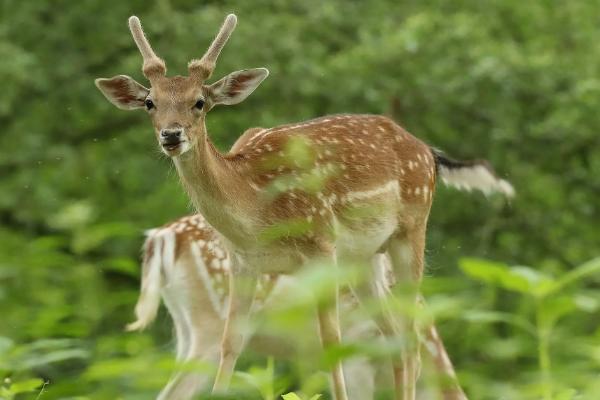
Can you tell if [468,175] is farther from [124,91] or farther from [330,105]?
[330,105]

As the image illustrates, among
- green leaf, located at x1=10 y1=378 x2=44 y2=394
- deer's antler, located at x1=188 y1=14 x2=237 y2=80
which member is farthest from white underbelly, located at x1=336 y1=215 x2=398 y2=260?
green leaf, located at x1=10 y1=378 x2=44 y2=394

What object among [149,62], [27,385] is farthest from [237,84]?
[27,385]

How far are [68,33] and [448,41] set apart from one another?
3.11m

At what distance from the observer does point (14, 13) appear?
11781 mm

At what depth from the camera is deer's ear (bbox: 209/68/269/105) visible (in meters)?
5.71

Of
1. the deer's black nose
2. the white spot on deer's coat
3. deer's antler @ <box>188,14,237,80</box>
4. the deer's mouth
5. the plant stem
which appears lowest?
the white spot on deer's coat

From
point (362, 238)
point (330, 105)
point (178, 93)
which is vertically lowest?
point (330, 105)

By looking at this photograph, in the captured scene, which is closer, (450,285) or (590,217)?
(450,285)

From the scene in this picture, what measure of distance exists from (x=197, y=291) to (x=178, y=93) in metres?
2.34

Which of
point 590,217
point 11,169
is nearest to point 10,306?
point 11,169

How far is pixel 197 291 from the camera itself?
7555 millimetres

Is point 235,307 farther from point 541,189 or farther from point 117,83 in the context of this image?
point 541,189

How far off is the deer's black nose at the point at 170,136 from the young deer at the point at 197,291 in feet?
7.34

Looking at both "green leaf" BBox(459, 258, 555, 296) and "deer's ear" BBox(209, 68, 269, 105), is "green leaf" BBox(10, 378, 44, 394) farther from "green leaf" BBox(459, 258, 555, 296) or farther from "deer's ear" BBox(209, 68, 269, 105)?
"deer's ear" BBox(209, 68, 269, 105)
